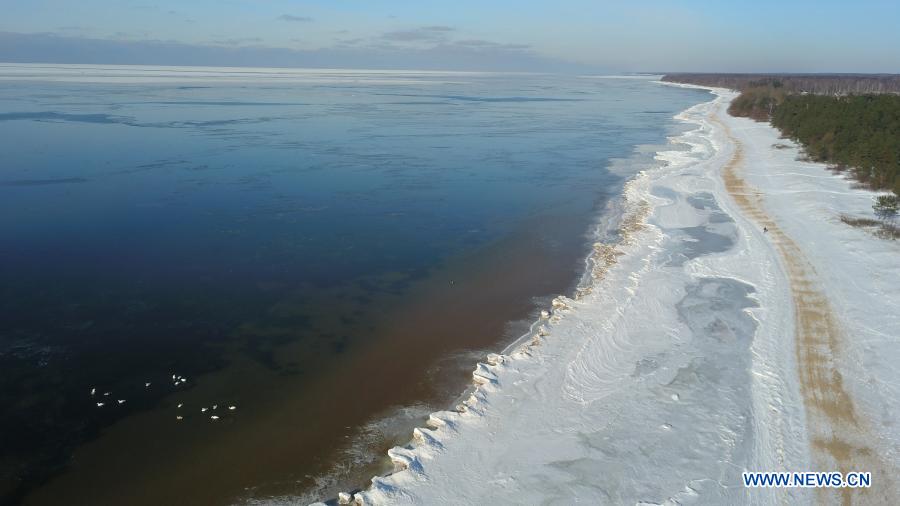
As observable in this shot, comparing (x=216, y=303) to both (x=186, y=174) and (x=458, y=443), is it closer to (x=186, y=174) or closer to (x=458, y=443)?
(x=458, y=443)

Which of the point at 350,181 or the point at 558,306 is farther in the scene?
the point at 350,181

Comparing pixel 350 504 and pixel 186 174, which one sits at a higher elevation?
pixel 186 174

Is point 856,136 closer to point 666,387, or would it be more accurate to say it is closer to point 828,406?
point 828,406

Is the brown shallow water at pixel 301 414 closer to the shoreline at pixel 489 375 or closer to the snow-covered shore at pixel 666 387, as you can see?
the shoreline at pixel 489 375

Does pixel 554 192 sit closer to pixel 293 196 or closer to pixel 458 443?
pixel 293 196

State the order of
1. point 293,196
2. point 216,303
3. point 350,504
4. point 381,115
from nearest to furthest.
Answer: point 350,504
point 216,303
point 293,196
point 381,115

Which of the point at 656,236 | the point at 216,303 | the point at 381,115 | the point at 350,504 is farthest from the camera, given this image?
the point at 381,115

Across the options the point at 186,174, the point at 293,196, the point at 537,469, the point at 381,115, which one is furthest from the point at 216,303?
the point at 381,115

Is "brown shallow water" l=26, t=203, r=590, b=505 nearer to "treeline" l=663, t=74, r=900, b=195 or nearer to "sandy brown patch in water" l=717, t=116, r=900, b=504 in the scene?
"sandy brown patch in water" l=717, t=116, r=900, b=504
